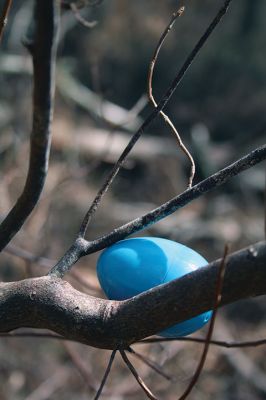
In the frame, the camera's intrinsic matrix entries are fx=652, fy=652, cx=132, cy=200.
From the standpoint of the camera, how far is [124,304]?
2.72 ft

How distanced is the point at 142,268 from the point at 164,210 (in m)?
0.11

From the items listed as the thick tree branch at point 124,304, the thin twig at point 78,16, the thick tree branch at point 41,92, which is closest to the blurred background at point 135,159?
the thin twig at point 78,16

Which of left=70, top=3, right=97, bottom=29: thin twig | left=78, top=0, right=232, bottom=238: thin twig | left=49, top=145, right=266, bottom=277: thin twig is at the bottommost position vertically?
left=49, top=145, right=266, bottom=277: thin twig

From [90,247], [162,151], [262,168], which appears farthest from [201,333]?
[162,151]

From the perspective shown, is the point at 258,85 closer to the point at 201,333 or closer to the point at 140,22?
the point at 140,22

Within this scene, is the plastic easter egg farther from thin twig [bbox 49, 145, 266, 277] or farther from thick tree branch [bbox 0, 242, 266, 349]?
thick tree branch [bbox 0, 242, 266, 349]

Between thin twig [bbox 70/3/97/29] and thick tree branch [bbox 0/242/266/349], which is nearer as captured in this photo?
thick tree branch [bbox 0/242/266/349]

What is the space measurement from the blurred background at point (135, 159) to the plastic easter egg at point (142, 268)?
0.87 meters

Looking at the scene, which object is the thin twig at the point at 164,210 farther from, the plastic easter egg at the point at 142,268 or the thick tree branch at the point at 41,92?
the thick tree branch at the point at 41,92

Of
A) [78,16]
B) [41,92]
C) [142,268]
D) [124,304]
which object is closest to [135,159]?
[78,16]

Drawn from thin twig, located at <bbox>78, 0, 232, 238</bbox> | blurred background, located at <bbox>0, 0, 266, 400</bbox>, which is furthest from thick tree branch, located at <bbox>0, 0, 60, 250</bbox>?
blurred background, located at <bbox>0, 0, 266, 400</bbox>

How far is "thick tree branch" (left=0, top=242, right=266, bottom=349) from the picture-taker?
2.42 feet

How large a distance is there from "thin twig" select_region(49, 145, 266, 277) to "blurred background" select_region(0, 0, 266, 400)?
3.00 ft

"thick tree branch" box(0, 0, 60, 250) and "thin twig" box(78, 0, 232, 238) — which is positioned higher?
"thick tree branch" box(0, 0, 60, 250)
